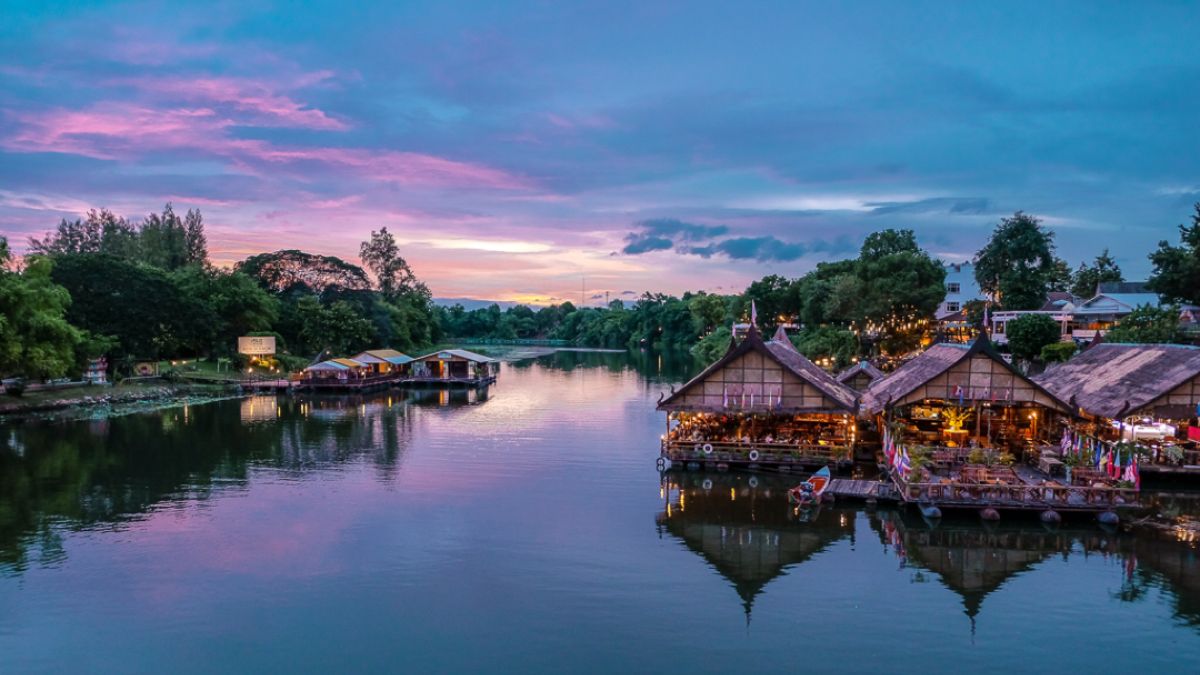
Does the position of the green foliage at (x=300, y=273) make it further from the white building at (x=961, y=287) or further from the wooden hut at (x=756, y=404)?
the white building at (x=961, y=287)

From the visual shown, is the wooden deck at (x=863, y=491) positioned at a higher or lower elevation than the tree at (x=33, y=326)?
lower

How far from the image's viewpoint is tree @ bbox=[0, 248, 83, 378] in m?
43.5

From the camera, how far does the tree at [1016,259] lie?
8219 centimetres

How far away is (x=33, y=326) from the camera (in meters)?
45.1

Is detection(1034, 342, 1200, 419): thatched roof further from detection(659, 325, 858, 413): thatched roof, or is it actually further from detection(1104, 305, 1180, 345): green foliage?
detection(1104, 305, 1180, 345): green foliage

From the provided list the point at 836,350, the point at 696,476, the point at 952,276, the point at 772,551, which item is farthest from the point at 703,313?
the point at 772,551

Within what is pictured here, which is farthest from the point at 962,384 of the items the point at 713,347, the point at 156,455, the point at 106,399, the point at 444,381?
the point at 713,347

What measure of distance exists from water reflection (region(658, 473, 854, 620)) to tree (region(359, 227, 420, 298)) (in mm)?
83966

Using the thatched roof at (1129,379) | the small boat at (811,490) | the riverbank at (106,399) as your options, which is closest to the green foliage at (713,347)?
the riverbank at (106,399)

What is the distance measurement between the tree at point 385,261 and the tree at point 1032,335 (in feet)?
255

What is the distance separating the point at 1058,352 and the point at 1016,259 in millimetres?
39617

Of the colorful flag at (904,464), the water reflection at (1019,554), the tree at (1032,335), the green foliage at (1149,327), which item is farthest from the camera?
the tree at (1032,335)

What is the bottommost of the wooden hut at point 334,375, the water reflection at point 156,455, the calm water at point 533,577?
the calm water at point 533,577

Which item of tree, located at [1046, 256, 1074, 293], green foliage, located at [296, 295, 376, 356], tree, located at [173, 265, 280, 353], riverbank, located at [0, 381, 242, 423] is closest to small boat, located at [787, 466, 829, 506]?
riverbank, located at [0, 381, 242, 423]
